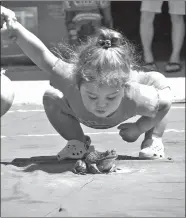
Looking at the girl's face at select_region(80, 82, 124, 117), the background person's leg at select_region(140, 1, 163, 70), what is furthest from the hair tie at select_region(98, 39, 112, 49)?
the background person's leg at select_region(140, 1, 163, 70)

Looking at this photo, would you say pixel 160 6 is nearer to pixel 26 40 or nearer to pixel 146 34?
pixel 146 34

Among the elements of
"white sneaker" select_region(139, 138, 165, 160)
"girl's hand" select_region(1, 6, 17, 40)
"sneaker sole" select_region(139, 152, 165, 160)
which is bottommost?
"sneaker sole" select_region(139, 152, 165, 160)

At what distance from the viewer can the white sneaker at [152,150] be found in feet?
10.1

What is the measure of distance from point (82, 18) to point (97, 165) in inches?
155

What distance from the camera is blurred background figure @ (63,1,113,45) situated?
21.5ft

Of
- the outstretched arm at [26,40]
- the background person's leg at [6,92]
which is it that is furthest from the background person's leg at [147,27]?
the background person's leg at [6,92]

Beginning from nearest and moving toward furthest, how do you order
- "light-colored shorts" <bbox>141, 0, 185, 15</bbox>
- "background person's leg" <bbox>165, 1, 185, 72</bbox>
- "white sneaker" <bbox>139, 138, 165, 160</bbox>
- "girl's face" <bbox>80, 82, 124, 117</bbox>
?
"girl's face" <bbox>80, 82, 124, 117</bbox> < "white sneaker" <bbox>139, 138, 165, 160</bbox> < "light-colored shorts" <bbox>141, 0, 185, 15</bbox> < "background person's leg" <bbox>165, 1, 185, 72</bbox>

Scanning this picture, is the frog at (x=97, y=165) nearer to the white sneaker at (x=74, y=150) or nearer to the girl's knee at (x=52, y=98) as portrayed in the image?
the white sneaker at (x=74, y=150)

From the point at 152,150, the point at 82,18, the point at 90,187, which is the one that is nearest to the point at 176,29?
the point at 82,18

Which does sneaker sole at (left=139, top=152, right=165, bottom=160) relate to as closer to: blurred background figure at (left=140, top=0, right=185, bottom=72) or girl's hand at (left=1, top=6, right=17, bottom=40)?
girl's hand at (left=1, top=6, right=17, bottom=40)

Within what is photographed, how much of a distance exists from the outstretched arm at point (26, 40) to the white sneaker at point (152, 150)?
0.63 metres

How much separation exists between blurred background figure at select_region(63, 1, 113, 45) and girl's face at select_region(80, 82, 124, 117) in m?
3.86

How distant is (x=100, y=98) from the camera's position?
2596mm

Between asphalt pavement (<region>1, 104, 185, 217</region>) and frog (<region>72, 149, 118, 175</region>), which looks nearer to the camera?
asphalt pavement (<region>1, 104, 185, 217</region>)
